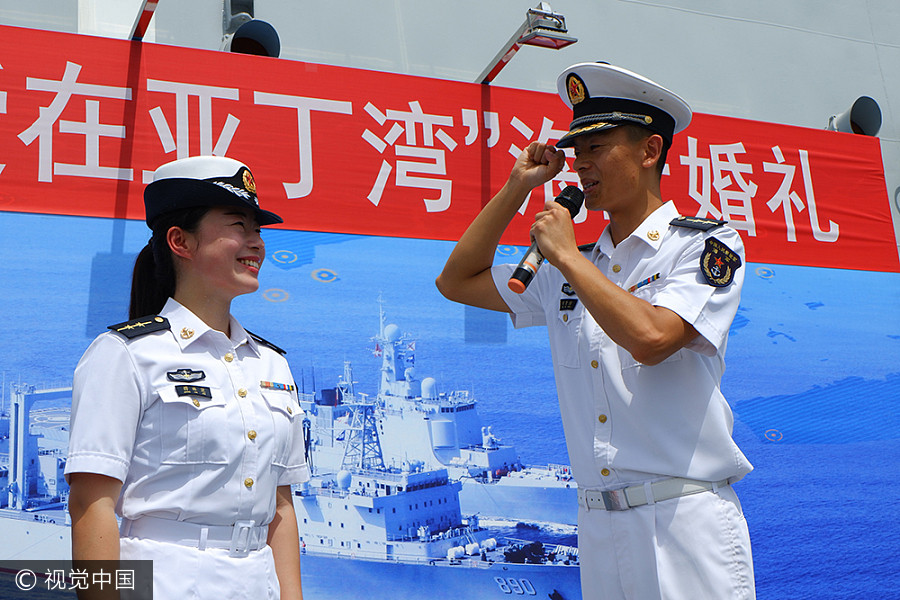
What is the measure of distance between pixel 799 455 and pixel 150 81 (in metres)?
2.83

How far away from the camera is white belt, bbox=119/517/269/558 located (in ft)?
4.60

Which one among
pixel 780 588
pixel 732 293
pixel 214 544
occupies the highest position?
pixel 732 293

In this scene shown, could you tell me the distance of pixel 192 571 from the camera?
1.38 metres

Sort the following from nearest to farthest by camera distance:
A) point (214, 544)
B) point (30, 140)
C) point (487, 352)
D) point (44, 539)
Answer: point (214, 544), point (44, 539), point (30, 140), point (487, 352)

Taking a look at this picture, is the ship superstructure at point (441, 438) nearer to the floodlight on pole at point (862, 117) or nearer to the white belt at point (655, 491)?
the white belt at point (655, 491)

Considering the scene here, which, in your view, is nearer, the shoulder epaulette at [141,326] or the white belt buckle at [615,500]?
the shoulder epaulette at [141,326]

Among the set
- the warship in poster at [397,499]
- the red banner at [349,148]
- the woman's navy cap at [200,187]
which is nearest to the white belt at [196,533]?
the woman's navy cap at [200,187]

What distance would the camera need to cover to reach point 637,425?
5.36 ft

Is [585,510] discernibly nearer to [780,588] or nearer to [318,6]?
[780,588]

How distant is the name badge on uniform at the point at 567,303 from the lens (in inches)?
72.9

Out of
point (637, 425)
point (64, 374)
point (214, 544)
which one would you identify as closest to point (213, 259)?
point (214, 544)

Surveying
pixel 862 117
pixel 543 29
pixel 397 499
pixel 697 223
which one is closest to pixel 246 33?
pixel 543 29

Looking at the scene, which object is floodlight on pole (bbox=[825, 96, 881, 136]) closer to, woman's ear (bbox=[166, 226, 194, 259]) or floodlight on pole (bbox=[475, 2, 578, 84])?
floodlight on pole (bbox=[475, 2, 578, 84])

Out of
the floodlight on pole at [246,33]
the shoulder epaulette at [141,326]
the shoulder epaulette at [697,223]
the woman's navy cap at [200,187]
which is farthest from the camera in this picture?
the floodlight on pole at [246,33]
